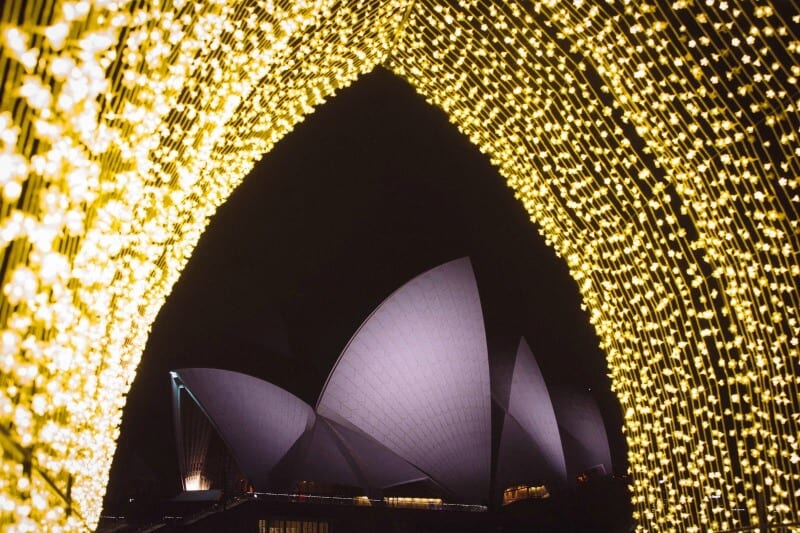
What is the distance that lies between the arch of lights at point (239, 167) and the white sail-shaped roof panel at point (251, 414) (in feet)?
46.1

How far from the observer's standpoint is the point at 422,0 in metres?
6.79

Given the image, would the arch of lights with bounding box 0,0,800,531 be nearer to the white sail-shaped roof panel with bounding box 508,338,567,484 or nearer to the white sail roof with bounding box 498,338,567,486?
the white sail-shaped roof panel with bounding box 508,338,567,484

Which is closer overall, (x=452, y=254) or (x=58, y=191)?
(x=58, y=191)

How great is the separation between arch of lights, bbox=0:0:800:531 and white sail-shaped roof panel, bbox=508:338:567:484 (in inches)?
462

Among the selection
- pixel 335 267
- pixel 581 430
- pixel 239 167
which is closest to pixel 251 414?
pixel 335 267

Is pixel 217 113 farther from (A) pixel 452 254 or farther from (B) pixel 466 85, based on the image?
(A) pixel 452 254

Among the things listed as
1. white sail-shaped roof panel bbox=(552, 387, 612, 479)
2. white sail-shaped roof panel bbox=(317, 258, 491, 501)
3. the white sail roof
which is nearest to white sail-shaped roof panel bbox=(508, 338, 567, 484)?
the white sail roof

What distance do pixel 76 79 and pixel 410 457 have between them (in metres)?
17.8

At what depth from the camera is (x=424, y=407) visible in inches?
730

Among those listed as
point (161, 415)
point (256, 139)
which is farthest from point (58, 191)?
point (161, 415)

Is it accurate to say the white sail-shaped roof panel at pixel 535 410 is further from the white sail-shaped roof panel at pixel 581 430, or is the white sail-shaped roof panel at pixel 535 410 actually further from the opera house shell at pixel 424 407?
the white sail-shaped roof panel at pixel 581 430

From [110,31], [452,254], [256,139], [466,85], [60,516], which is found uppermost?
[452,254]

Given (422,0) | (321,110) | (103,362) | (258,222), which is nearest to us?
(103,362)

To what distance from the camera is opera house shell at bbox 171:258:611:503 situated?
18.1 m
